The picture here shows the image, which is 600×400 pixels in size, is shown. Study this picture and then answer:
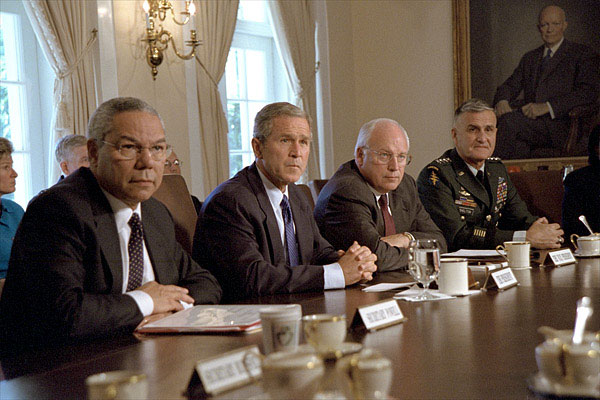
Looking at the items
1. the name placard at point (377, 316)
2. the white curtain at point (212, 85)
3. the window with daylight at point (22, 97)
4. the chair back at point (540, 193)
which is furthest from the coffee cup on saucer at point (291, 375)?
the white curtain at point (212, 85)

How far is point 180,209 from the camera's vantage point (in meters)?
2.94

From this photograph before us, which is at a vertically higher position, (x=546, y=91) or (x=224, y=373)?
(x=546, y=91)

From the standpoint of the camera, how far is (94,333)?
1.69 metres

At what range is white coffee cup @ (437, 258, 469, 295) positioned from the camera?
1937 millimetres

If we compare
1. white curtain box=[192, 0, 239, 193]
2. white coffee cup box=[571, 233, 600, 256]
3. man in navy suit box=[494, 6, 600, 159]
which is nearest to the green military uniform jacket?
white coffee cup box=[571, 233, 600, 256]

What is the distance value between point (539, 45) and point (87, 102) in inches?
173


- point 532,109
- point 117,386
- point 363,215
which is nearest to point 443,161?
point 363,215

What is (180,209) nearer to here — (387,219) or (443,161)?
(387,219)

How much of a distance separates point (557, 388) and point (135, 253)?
136cm

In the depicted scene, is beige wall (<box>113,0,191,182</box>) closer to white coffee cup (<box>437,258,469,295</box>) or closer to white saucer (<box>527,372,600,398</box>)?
white coffee cup (<box>437,258,469,295</box>)

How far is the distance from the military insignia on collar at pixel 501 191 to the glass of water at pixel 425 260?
2144mm

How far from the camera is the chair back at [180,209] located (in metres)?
2.91

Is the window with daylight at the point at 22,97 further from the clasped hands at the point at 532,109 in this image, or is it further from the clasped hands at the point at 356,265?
the clasped hands at the point at 532,109

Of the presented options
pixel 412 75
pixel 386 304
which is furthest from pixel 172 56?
pixel 386 304
